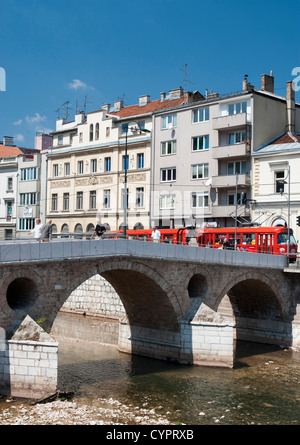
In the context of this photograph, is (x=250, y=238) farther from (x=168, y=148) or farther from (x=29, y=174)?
(x=29, y=174)

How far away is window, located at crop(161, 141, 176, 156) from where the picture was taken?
4316 centimetres

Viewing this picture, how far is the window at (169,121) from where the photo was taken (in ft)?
142

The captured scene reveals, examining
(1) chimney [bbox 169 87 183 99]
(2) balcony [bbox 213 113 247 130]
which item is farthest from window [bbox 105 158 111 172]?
(2) balcony [bbox 213 113 247 130]

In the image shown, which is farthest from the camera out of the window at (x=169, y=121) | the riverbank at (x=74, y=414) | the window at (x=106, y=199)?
the window at (x=106, y=199)

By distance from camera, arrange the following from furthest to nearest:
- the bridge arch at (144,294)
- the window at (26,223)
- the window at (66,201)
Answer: the window at (26,223)
the window at (66,201)
the bridge arch at (144,294)

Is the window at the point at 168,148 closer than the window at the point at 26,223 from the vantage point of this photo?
Yes

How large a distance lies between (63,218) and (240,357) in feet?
84.5

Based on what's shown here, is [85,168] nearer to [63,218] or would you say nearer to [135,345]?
[63,218]

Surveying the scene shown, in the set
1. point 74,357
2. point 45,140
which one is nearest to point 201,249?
point 74,357

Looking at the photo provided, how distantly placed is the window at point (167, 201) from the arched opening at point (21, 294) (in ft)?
77.6

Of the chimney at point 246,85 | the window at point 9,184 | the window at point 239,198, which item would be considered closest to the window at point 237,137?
the window at point 239,198

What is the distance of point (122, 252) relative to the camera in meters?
22.7

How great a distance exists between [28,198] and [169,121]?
15.8 m

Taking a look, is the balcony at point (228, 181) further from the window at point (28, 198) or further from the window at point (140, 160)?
the window at point (28, 198)
